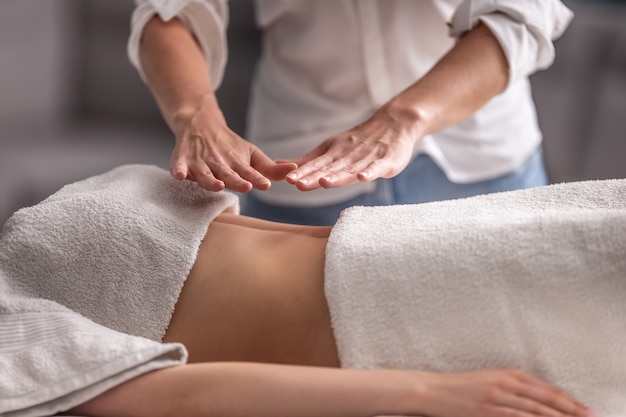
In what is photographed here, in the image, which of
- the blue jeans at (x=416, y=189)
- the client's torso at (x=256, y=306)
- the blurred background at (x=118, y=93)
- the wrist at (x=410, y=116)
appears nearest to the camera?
the client's torso at (x=256, y=306)

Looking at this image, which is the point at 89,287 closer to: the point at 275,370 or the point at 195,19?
the point at 275,370

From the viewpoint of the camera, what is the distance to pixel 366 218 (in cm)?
118

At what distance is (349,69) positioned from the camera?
1.70 m

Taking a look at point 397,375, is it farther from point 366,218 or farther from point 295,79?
point 295,79

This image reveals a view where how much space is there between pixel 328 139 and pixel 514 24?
37 cm

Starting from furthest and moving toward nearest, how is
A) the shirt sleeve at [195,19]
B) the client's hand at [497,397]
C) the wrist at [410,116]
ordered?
the shirt sleeve at [195,19], the wrist at [410,116], the client's hand at [497,397]

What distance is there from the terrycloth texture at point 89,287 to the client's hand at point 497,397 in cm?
30

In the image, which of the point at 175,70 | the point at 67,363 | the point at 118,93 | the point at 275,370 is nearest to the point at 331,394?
the point at 275,370

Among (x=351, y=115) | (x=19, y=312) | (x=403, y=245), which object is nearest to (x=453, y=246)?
(x=403, y=245)

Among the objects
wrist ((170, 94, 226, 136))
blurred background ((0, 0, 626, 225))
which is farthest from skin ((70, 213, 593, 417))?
blurred background ((0, 0, 626, 225))

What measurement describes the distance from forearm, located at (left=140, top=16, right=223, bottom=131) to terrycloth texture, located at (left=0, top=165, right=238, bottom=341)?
0.89 feet

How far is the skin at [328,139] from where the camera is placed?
4.17ft

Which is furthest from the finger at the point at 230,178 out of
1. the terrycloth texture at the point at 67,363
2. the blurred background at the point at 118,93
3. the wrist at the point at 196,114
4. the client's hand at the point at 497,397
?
the blurred background at the point at 118,93

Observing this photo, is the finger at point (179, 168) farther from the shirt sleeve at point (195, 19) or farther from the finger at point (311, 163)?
the shirt sleeve at point (195, 19)
